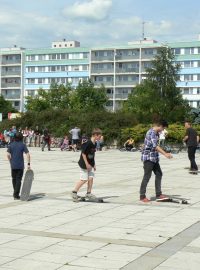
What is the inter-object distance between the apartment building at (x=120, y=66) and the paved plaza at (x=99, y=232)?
9634cm

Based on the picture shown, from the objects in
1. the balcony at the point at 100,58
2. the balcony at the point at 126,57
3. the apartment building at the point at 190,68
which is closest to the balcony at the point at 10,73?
the balcony at the point at 100,58

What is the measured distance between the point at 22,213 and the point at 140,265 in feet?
13.2

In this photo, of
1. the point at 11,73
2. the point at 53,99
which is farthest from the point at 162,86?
the point at 11,73

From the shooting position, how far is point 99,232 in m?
8.14

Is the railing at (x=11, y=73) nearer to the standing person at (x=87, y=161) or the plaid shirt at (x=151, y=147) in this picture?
the standing person at (x=87, y=161)

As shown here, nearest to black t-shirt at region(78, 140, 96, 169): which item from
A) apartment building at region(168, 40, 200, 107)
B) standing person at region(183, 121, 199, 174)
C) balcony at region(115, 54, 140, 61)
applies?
standing person at region(183, 121, 199, 174)

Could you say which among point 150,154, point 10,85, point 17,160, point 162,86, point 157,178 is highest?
point 10,85

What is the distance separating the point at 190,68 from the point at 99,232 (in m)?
99.1

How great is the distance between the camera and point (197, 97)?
103m

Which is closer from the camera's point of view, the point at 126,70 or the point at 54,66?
the point at 126,70

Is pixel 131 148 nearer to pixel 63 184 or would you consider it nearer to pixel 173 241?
pixel 63 184

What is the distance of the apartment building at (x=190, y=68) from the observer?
104 m

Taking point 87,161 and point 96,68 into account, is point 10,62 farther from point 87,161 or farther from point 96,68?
point 87,161

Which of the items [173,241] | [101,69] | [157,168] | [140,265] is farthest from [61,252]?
[101,69]
